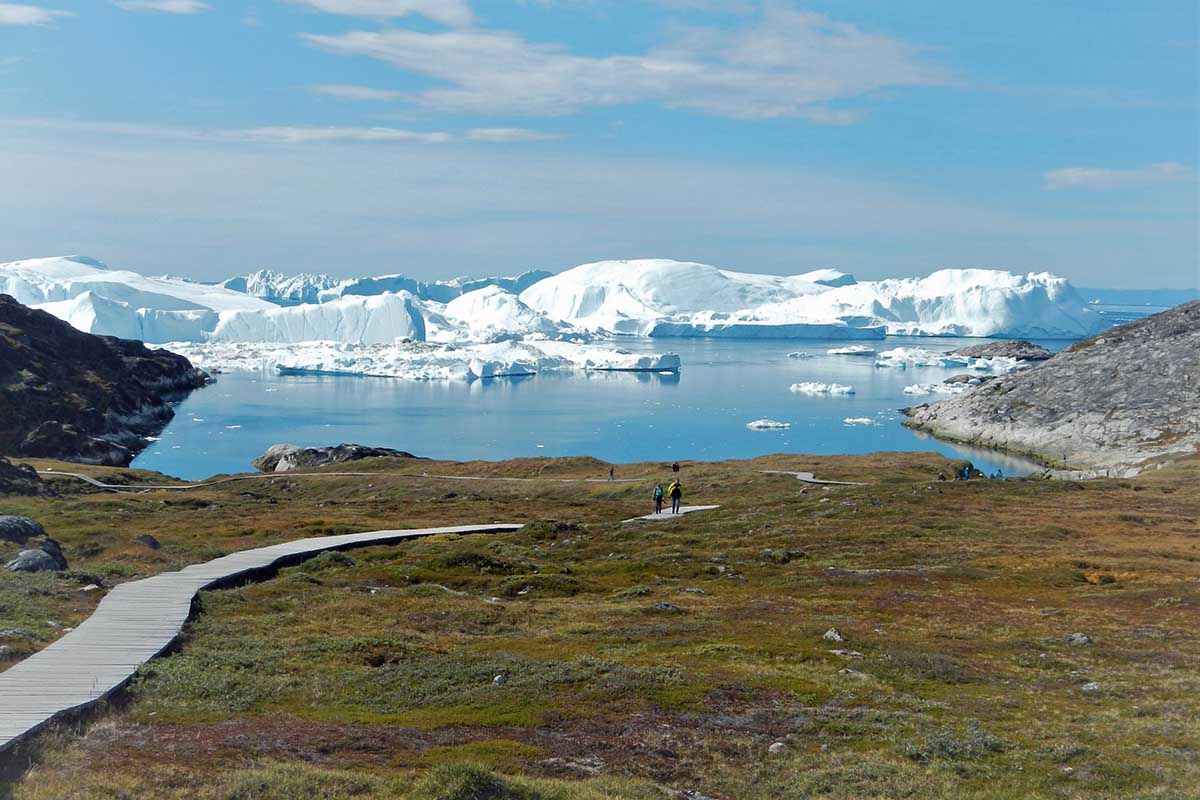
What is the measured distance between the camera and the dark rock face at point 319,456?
99.8 m

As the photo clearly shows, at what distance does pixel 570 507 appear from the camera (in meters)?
56.7

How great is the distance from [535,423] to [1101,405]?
71.4 meters

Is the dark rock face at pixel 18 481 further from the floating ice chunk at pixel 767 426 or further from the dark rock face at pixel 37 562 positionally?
the floating ice chunk at pixel 767 426

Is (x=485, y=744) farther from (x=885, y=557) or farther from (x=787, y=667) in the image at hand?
(x=885, y=557)

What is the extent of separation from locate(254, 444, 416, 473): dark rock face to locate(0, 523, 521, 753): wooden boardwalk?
7195 centimetres

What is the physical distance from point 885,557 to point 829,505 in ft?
44.6

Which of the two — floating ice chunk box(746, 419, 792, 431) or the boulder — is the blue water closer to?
floating ice chunk box(746, 419, 792, 431)

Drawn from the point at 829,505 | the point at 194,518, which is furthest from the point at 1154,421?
the point at 194,518

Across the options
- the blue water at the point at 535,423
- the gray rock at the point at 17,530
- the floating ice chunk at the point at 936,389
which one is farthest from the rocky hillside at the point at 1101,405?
the gray rock at the point at 17,530

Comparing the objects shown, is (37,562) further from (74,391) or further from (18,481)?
(74,391)

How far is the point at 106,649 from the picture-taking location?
685 inches

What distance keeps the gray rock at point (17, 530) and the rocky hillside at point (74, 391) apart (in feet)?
286

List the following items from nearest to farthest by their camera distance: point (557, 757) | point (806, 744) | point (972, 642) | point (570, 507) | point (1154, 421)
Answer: point (557, 757) → point (806, 744) → point (972, 642) → point (570, 507) → point (1154, 421)

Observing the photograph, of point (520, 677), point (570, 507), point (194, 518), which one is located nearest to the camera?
point (520, 677)
